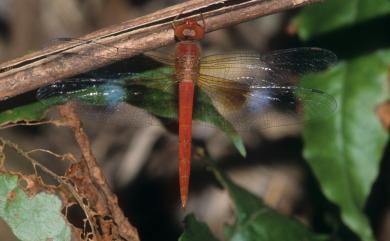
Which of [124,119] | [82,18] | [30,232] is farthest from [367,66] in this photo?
[82,18]

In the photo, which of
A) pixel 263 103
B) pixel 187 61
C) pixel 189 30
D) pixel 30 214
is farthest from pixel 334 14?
pixel 30 214

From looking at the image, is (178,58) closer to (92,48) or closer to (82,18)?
(92,48)

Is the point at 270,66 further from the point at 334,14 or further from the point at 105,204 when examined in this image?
the point at 105,204

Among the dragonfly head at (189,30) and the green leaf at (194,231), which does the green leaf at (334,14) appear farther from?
the green leaf at (194,231)

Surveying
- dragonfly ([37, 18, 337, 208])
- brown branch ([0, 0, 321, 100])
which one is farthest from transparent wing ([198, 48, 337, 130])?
brown branch ([0, 0, 321, 100])

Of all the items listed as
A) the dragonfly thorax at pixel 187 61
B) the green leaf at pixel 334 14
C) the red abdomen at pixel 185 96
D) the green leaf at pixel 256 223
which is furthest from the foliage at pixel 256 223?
the green leaf at pixel 334 14

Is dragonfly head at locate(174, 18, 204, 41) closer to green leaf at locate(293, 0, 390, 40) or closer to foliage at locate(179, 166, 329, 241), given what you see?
foliage at locate(179, 166, 329, 241)
